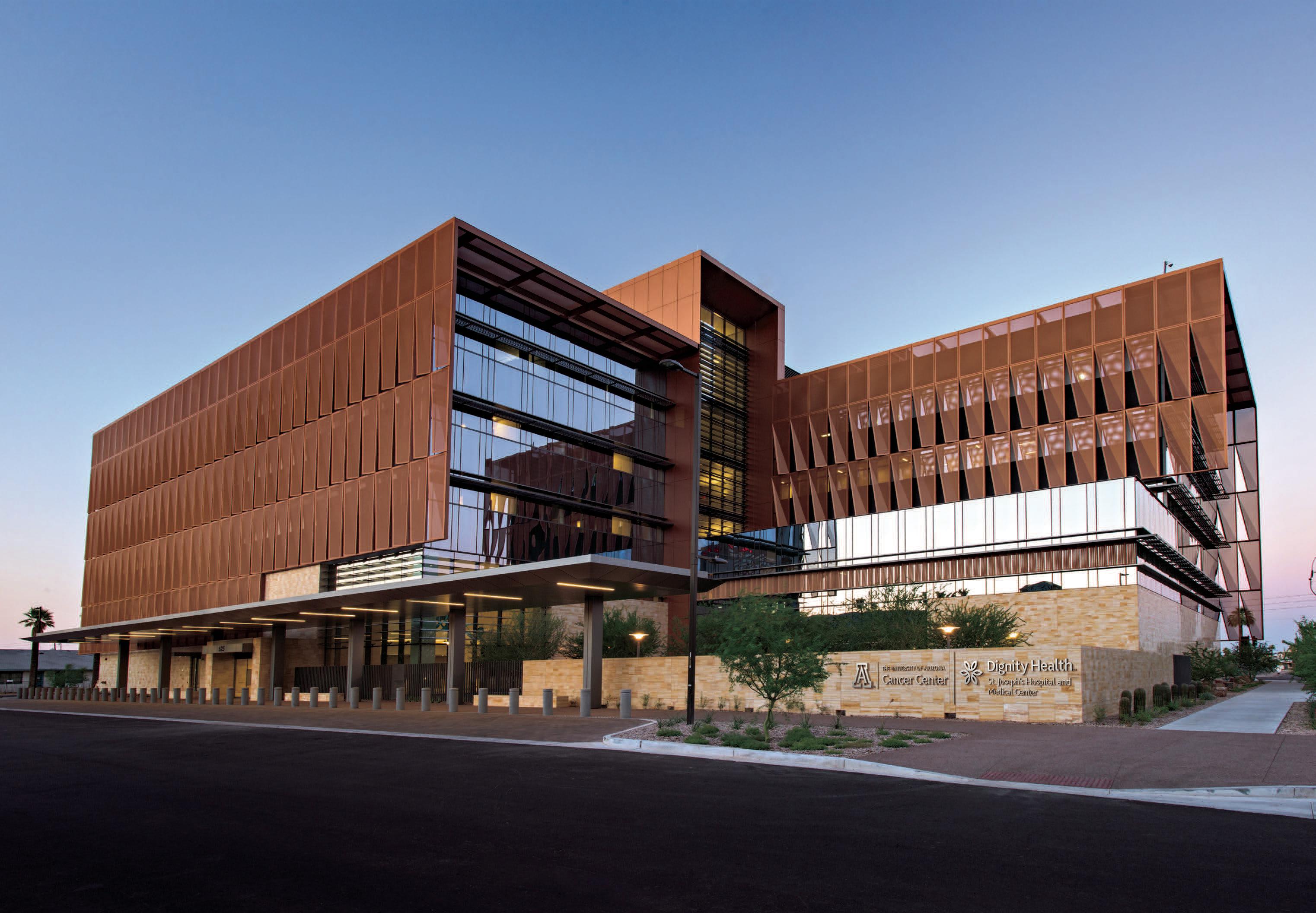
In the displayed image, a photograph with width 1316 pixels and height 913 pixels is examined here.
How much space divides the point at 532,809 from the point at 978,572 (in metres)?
42.5

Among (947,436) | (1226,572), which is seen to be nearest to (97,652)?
(947,436)

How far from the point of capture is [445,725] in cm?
2905

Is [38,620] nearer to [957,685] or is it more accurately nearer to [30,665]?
[30,665]

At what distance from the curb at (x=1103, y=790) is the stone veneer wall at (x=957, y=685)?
22.5 ft

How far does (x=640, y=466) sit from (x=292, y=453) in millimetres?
21109

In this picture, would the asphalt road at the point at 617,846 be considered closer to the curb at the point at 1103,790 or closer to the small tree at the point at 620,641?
the curb at the point at 1103,790

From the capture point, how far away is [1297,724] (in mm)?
25547

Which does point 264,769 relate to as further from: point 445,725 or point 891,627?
point 891,627

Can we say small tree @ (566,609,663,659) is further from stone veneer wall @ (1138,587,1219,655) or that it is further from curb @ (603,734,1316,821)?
curb @ (603,734,1316,821)

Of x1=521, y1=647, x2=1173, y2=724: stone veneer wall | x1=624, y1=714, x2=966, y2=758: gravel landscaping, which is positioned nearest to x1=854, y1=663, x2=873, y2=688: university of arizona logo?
x1=521, y1=647, x2=1173, y2=724: stone veneer wall

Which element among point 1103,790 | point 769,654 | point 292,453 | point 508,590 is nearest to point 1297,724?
point 769,654

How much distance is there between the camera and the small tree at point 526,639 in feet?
156

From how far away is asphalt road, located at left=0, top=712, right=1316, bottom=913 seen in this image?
7492 millimetres

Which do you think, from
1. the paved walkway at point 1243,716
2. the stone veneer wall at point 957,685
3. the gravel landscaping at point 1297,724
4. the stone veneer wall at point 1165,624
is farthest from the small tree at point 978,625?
the stone veneer wall at point 1165,624
